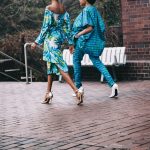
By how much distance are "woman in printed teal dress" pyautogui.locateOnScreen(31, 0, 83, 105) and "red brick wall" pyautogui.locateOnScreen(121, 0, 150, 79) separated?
11.6 feet

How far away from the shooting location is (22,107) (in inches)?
320

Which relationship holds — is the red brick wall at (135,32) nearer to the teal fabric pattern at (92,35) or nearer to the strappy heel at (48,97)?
the teal fabric pattern at (92,35)

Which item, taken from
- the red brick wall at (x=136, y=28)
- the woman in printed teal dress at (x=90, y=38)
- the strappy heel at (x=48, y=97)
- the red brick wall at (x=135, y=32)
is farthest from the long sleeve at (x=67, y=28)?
the red brick wall at (x=136, y=28)

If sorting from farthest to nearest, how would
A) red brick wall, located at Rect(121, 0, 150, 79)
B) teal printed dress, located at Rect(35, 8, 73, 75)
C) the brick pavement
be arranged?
red brick wall, located at Rect(121, 0, 150, 79) → teal printed dress, located at Rect(35, 8, 73, 75) → the brick pavement

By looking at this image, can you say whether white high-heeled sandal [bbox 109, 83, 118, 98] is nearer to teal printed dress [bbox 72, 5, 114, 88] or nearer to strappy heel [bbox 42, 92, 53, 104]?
teal printed dress [bbox 72, 5, 114, 88]

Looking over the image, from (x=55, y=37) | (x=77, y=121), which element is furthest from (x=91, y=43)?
(x=77, y=121)

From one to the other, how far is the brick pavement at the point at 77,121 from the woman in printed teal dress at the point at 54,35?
57 cm

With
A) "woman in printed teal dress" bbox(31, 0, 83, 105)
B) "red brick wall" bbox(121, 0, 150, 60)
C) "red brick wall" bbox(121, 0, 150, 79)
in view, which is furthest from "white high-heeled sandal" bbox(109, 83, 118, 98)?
"red brick wall" bbox(121, 0, 150, 60)

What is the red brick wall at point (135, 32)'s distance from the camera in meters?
11.9

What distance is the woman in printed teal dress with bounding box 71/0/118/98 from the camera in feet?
28.3

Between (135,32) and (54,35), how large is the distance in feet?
13.9

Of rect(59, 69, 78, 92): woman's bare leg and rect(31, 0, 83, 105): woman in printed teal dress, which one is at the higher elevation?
rect(31, 0, 83, 105): woman in printed teal dress

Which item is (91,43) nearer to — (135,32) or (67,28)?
(67,28)

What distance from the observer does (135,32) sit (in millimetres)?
12148
